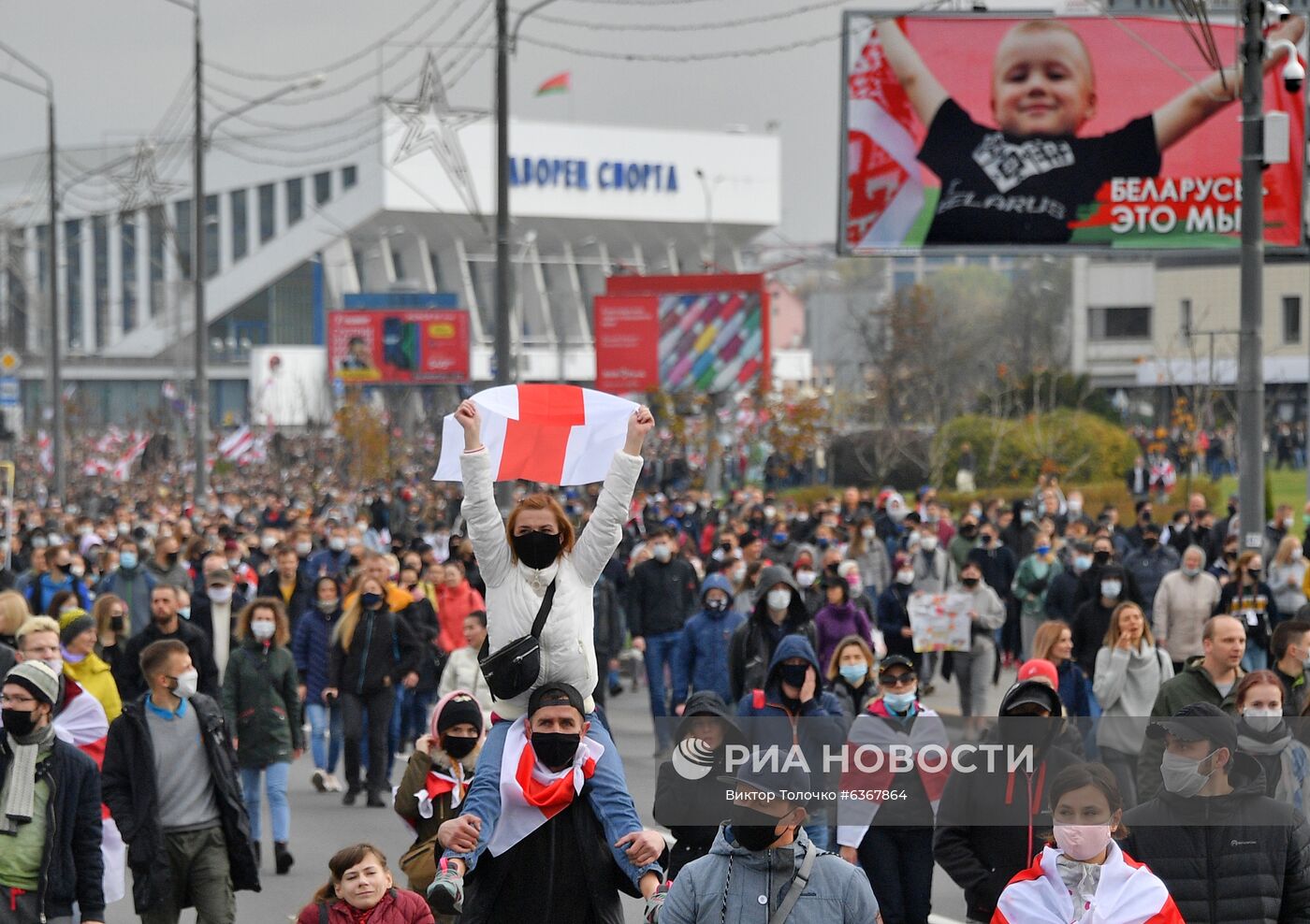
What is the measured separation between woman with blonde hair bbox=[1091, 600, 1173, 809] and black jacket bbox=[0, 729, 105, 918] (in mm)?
5786

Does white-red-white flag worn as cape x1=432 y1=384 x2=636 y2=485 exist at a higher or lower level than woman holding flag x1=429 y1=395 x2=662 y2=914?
higher

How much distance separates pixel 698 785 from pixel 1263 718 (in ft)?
6.68

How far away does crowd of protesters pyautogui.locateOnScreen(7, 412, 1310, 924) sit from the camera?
542cm

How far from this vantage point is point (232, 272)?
98.5 meters

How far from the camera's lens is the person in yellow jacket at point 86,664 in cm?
1023

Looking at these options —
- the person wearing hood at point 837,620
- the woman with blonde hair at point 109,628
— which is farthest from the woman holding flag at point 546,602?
the person wearing hood at point 837,620

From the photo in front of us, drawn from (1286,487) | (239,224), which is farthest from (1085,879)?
(239,224)

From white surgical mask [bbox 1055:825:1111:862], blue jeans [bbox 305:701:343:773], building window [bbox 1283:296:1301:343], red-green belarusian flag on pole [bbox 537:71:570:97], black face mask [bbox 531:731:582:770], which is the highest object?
red-green belarusian flag on pole [bbox 537:71:570:97]

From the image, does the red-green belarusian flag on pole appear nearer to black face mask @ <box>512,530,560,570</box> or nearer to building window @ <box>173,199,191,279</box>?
building window @ <box>173,199,191,279</box>

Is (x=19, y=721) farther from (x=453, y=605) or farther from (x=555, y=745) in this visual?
(x=453, y=605)

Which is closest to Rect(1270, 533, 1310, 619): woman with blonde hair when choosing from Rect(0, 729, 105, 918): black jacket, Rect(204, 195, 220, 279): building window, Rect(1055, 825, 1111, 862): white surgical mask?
Rect(0, 729, 105, 918): black jacket

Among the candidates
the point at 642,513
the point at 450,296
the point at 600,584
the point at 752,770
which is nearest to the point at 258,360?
the point at 450,296

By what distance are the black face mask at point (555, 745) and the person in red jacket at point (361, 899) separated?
98 centimetres

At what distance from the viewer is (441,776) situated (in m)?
7.28
